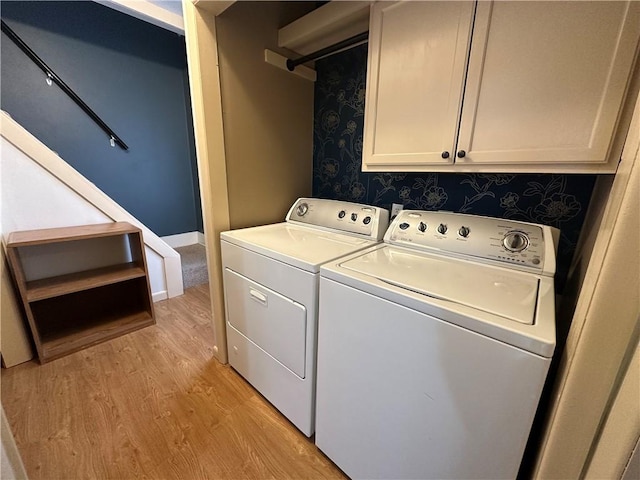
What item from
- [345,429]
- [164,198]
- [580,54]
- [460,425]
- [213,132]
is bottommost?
[345,429]

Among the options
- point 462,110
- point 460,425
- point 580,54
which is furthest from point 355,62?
point 460,425

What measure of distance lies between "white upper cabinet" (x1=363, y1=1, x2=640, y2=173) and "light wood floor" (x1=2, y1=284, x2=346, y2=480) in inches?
56.6

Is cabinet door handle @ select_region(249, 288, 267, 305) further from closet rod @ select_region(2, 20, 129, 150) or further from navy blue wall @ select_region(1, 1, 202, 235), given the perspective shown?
closet rod @ select_region(2, 20, 129, 150)

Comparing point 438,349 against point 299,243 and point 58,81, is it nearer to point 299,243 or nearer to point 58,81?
point 299,243

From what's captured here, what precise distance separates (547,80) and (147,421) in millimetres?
2176

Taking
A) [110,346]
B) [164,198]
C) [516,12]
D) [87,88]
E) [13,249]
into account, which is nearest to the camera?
[516,12]

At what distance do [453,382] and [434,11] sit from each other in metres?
1.31

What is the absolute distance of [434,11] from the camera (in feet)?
3.26

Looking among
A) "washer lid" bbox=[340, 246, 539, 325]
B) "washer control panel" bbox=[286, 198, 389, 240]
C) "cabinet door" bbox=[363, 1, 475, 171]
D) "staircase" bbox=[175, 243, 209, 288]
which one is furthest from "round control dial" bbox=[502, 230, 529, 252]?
"staircase" bbox=[175, 243, 209, 288]

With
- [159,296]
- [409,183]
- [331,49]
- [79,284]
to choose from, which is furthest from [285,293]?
[159,296]

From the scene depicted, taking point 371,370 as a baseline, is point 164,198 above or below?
above

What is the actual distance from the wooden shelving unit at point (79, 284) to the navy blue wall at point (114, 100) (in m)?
1.28

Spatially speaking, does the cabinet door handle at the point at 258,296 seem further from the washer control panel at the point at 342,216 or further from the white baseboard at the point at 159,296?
the white baseboard at the point at 159,296

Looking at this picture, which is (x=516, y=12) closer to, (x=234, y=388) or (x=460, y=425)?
(x=460, y=425)
